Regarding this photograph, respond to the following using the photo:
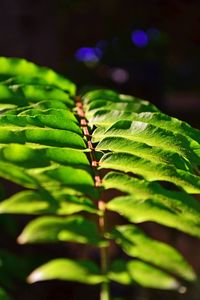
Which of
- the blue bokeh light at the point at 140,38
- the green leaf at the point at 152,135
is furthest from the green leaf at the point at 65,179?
the blue bokeh light at the point at 140,38

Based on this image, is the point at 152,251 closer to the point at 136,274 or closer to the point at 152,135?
the point at 136,274

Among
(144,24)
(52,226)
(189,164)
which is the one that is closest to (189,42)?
(144,24)

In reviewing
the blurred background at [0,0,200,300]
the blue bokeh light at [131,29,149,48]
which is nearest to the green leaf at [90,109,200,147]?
the blurred background at [0,0,200,300]

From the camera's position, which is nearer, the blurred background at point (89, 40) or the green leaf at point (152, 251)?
the green leaf at point (152, 251)

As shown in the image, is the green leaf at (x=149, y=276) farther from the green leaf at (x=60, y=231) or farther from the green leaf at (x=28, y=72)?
the green leaf at (x=28, y=72)

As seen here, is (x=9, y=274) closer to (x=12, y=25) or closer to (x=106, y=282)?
(x=106, y=282)
